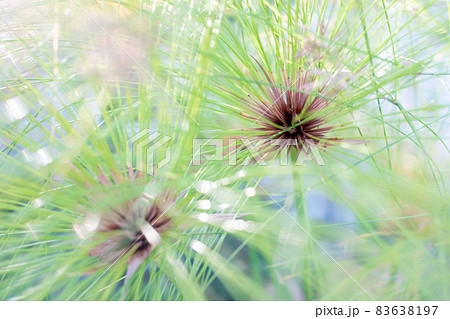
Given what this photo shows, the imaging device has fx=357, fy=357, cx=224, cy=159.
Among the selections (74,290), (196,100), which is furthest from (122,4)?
(74,290)

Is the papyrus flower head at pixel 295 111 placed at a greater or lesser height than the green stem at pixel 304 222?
greater

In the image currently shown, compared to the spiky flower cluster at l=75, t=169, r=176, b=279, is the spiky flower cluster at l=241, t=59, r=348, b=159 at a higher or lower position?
higher

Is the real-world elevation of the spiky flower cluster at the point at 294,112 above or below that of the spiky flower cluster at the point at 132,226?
above

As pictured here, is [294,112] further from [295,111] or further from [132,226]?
[132,226]
